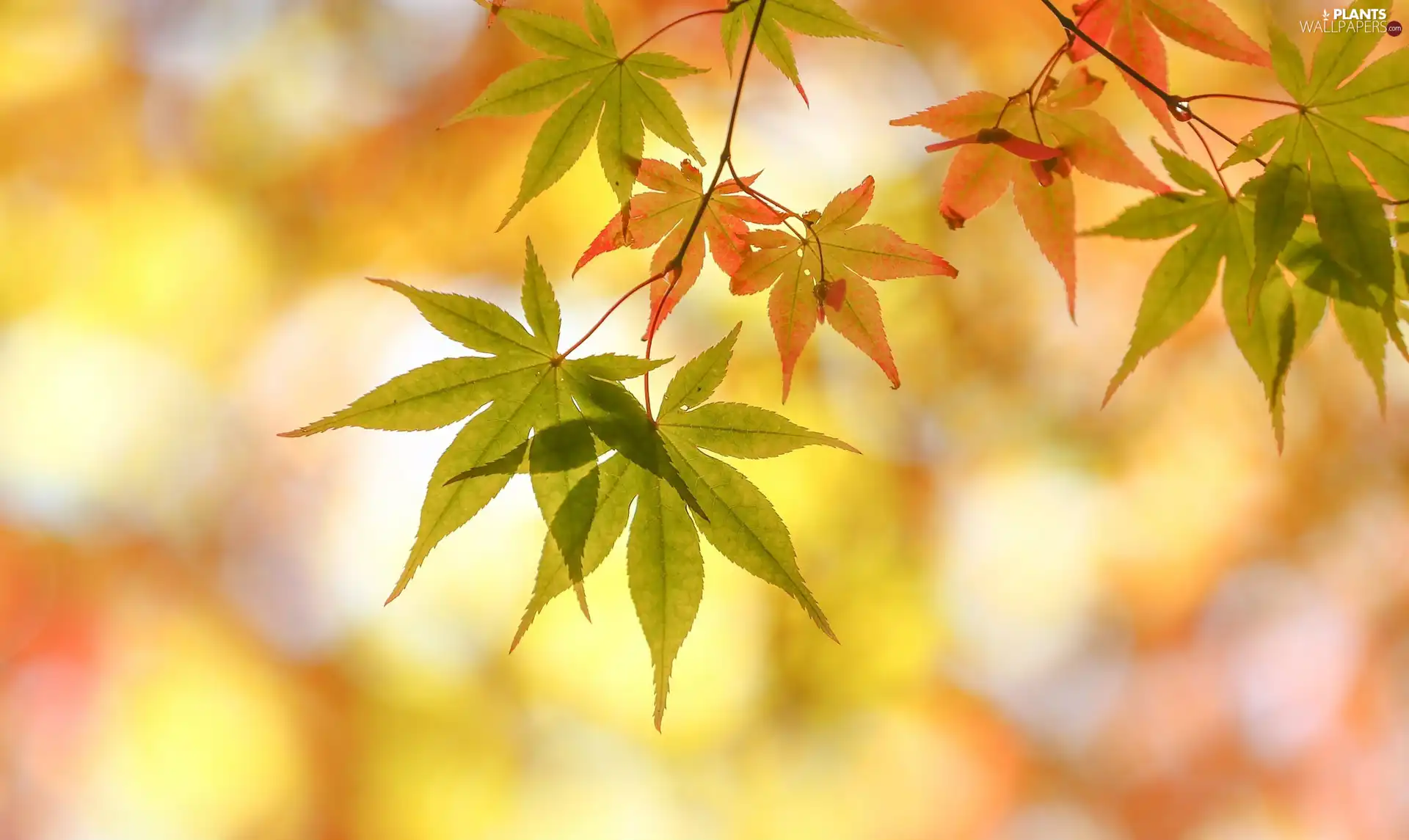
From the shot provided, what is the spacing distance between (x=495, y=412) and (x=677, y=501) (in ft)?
0.40

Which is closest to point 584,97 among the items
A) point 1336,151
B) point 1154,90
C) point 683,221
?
point 683,221

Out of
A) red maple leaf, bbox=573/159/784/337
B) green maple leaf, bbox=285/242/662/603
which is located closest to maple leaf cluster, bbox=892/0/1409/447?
Result: red maple leaf, bbox=573/159/784/337

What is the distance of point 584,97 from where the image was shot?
21.7 inches

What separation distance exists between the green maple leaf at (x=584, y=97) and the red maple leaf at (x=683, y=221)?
0.21ft

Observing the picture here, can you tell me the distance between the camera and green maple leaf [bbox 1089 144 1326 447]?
21.9 inches

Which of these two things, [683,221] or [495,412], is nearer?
[495,412]

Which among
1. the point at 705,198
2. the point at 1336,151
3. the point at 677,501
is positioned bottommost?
the point at 677,501

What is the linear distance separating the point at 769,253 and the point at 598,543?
0.24m

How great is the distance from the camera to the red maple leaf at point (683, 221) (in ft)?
1.97

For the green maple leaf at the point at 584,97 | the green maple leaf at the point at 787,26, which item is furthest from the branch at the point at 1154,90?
the green maple leaf at the point at 584,97

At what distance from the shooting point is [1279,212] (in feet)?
1.54

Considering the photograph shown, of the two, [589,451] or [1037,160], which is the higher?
[1037,160]

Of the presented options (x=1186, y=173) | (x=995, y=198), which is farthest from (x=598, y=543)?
(x=1186, y=173)

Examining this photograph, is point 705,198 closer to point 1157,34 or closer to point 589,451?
point 589,451
